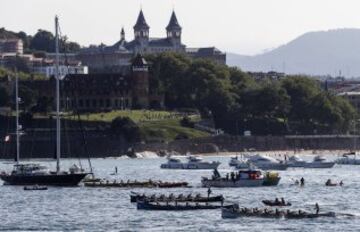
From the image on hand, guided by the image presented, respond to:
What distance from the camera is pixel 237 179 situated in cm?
10888

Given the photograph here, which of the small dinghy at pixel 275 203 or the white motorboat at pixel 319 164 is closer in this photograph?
the small dinghy at pixel 275 203

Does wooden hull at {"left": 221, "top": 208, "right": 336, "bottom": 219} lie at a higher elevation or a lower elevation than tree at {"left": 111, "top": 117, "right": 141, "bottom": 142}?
lower

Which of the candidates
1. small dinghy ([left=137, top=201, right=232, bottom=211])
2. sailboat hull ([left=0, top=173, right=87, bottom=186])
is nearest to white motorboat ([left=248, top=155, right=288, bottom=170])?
sailboat hull ([left=0, top=173, right=87, bottom=186])

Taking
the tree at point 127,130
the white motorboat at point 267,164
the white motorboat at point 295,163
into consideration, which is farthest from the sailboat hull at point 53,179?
the tree at point 127,130

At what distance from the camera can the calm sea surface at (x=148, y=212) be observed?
79.2 meters

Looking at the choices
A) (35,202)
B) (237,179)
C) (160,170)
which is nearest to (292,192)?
(237,179)

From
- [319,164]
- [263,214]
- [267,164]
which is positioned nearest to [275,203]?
[263,214]

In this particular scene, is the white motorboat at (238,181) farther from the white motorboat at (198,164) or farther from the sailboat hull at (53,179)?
the white motorboat at (198,164)

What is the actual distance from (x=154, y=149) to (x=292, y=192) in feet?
300

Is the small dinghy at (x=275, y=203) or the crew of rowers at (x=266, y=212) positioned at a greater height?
the small dinghy at (x=275, y=203)

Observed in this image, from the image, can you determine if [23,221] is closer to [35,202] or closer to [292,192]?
[35,202]

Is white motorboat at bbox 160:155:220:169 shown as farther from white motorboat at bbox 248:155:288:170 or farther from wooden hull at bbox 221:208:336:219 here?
wooden hull at bbox 221:208:336:219

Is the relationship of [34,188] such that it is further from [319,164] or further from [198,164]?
[319,164]

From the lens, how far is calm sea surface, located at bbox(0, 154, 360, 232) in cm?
7925
